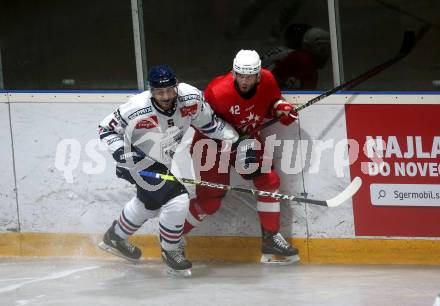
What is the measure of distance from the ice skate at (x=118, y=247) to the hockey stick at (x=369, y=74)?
813mm

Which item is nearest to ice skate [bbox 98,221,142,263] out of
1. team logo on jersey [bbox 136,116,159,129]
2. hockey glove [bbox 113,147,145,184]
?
hockey glove [bbox 113,147,145,184]

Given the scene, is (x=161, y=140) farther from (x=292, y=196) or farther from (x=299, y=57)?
(x=299, y=57)

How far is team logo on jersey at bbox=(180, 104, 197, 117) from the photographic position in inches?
200

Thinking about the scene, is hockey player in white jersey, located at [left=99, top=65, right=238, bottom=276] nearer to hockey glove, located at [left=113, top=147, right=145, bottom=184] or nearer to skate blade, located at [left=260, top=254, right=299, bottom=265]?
hockey glove, located at [left=113, top=147, right=145, bottom=184]

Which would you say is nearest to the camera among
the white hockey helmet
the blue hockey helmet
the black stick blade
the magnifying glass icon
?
the blue hockey helmet

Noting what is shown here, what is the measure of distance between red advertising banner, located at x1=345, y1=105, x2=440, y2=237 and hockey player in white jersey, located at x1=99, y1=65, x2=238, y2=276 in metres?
0.67

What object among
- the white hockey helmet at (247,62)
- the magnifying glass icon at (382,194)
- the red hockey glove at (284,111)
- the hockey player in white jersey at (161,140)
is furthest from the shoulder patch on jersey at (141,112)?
the magnifying glass icon at (382,194)

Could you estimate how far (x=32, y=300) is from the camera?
4703 millimetres

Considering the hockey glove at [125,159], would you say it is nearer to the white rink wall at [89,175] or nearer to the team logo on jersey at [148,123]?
the team logo on jersey at [148,123]

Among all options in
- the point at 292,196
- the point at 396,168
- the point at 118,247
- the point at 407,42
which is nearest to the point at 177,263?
the point at 118,247

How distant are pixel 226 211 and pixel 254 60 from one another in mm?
906

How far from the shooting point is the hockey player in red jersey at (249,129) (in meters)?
5.12

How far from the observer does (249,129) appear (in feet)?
17.4

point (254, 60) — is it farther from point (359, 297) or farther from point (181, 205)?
point (359, 297)
